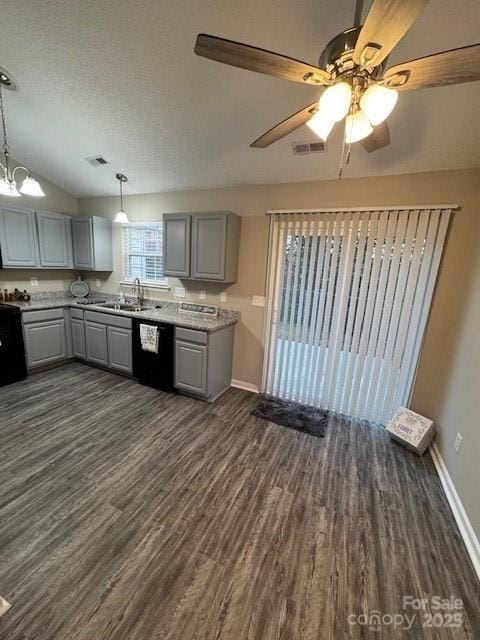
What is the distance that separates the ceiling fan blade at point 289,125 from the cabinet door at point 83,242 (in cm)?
335

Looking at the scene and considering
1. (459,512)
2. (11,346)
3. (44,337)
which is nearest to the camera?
(459,512)

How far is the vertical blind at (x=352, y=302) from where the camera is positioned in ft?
8.06

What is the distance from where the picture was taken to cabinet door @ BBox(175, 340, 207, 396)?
2961mm

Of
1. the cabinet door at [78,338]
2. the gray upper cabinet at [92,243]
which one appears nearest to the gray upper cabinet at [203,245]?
the gray upper cabinet at [92,243]

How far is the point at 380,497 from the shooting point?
1.93 metres

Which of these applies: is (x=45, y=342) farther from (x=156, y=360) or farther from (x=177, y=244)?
(x=177, y=244)

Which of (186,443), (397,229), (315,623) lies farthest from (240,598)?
(397,229)

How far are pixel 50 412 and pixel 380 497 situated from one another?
315 centimetres

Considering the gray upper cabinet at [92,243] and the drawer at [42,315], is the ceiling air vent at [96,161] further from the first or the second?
the drawer at [42,315]

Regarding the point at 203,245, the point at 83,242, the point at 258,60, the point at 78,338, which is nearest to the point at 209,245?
the point at 203,245

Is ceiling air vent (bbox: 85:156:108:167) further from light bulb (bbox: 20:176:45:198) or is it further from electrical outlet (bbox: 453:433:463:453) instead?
electrical outlet (bbox: 453:433:463:453)

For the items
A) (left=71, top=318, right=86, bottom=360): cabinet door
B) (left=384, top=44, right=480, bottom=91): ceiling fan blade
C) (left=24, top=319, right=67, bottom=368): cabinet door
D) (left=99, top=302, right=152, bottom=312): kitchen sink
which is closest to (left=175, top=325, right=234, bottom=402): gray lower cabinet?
(left=99, top=302, right=152, bottom=312): kitchen sink

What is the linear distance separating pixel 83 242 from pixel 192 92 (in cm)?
294

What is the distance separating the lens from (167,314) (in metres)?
3.45
